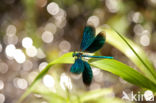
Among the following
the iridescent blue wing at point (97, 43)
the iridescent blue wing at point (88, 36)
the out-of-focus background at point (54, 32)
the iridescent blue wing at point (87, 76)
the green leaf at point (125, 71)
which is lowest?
the iridescent blue wing at point (87, 76)

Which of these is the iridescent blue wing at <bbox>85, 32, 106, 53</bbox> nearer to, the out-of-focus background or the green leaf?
the green leaf

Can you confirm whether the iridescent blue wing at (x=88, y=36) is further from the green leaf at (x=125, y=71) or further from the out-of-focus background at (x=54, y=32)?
the out-of-focus background at (x=54, y=32)

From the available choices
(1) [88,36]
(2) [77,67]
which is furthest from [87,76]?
(1) [88,36]

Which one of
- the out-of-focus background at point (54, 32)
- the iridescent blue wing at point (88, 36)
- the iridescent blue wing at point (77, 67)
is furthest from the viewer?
the out-of-focus background at point (54, 32)

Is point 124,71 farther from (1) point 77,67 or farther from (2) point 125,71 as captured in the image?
(1) point 77,67

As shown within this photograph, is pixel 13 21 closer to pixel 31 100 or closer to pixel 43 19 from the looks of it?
pixel 43 19

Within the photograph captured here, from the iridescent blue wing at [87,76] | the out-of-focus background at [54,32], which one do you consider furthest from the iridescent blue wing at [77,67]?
the out-of-focus background at [54,32]
